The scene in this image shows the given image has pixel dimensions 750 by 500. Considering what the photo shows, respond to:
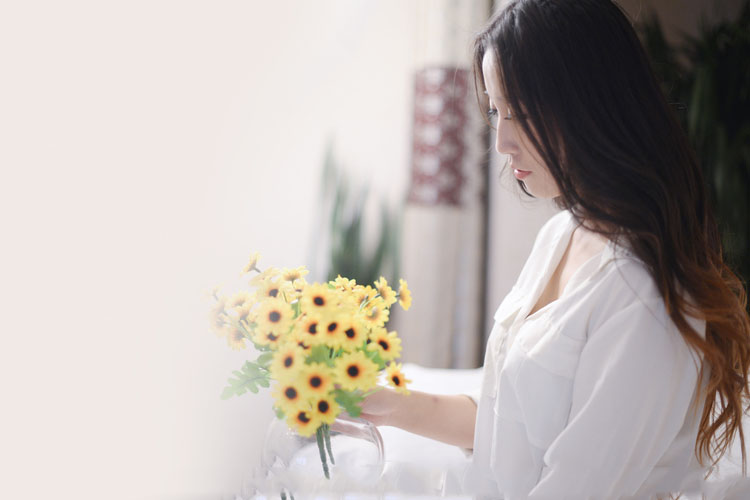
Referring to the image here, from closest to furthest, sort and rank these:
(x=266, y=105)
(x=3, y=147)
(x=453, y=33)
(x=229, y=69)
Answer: (x=3, y=147) → (x=229, y=69) → (x=266, y=105) → (x=453, y=33)

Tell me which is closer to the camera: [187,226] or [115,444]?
[115,444]

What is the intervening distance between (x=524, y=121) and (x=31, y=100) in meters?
0.66

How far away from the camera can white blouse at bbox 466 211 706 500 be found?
32.5 inches

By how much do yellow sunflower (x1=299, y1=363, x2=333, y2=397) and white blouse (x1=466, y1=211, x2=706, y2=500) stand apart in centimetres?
34

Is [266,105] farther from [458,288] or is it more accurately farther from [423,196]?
[458,288]

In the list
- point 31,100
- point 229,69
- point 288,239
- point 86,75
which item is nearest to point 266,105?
point 229,69

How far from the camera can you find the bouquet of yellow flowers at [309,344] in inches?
27.1

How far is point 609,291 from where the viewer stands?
0.87 m

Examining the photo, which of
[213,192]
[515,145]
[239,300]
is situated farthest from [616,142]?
[213,192]

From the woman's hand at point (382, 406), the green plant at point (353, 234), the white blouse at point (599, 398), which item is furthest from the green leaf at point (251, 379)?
the green plant at point (353, 234)

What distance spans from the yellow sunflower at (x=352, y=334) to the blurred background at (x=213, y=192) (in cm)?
25

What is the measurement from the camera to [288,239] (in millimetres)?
2174

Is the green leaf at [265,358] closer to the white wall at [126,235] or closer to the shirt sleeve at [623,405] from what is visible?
the white wall at [126,235]

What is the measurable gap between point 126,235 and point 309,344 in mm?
441
